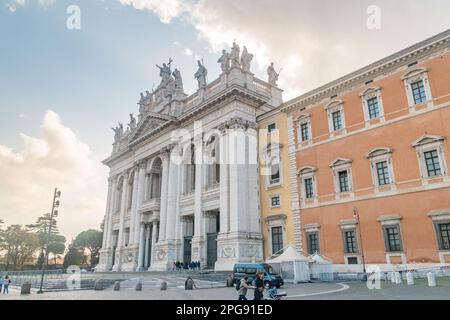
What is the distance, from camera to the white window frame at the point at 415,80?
21.7 metres

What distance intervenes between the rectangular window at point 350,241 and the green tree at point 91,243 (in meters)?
63.4

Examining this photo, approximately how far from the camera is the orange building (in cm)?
2053

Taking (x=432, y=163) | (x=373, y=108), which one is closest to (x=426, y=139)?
(x=432, y=163)

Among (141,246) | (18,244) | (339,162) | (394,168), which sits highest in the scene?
(339,162)

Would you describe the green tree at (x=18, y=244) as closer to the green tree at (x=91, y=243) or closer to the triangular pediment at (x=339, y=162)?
the green tree at (x=91, y=243)

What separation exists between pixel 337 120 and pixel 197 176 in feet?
Answer: 45.4

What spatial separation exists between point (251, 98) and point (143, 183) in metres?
17.8

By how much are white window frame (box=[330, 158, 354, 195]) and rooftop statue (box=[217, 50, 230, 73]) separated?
44.9ft

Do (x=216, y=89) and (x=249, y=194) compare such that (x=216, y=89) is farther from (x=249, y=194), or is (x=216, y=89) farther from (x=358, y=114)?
(x=358, y=114)

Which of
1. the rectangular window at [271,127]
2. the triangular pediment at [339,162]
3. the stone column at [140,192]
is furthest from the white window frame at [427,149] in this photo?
the stone column at [140,192]

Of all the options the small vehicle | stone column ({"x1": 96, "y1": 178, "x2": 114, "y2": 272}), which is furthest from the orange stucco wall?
stone column ({"x1": 96, "y1": 178, "x2": 114, "y2": 272})

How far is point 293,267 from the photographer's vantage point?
21.9 m

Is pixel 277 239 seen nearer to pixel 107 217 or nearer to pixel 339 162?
pixel 339 162

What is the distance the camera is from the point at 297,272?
2162 centimetres
